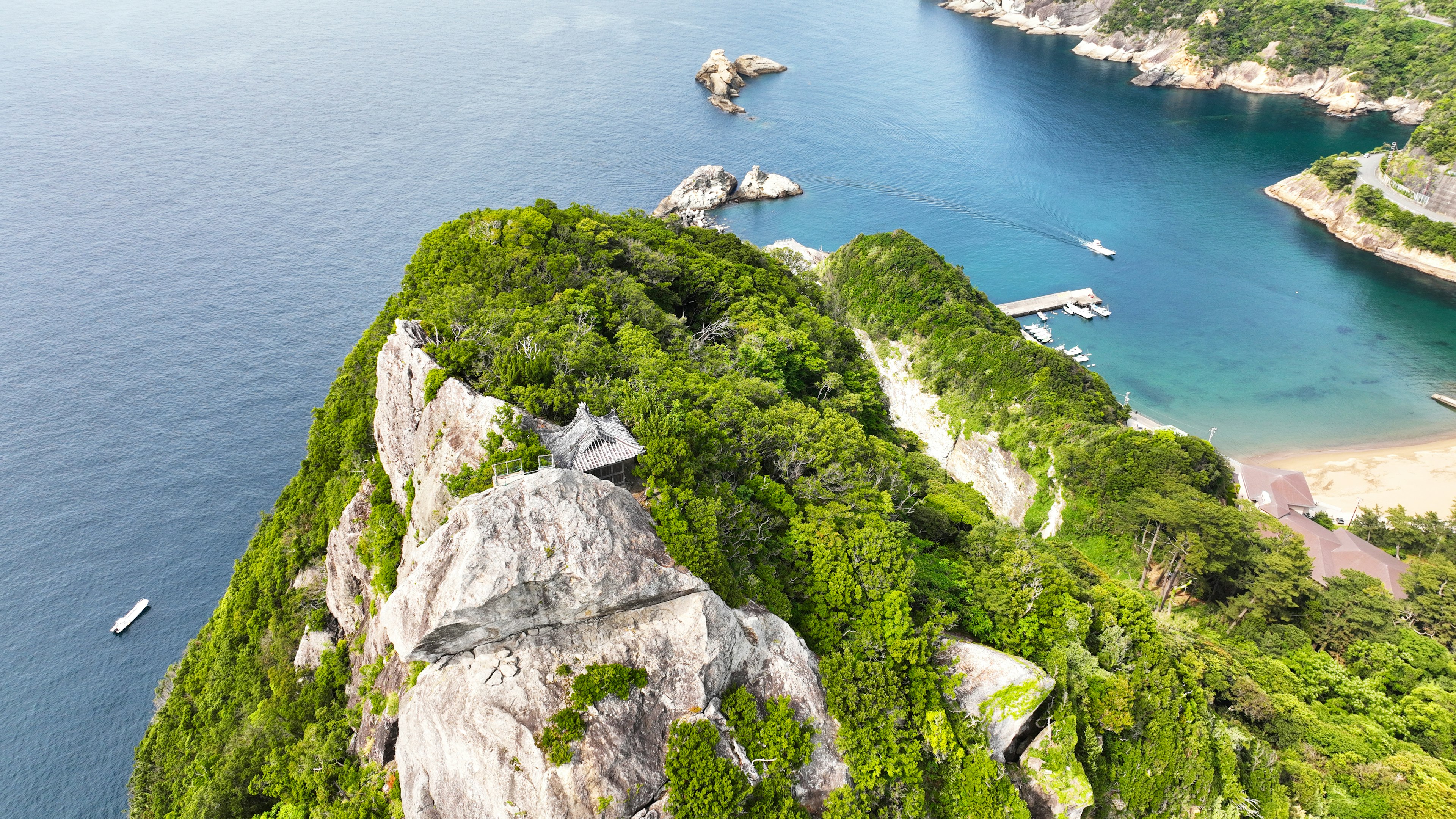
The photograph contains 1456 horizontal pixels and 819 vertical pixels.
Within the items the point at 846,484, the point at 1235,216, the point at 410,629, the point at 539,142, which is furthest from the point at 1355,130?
the point at 410,629

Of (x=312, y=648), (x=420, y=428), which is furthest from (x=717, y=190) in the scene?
(x=312, y=648)

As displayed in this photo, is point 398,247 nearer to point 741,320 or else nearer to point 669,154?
point 669,154

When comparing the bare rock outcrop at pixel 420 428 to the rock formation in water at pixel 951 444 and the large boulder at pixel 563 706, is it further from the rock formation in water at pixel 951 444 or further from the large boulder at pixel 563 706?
the rock formation in water at pixel 951 444

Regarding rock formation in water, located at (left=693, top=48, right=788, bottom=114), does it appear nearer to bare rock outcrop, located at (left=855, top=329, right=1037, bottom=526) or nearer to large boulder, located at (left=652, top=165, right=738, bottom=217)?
large boulder, located at (left=652, top=165, right=738, bottom=217)

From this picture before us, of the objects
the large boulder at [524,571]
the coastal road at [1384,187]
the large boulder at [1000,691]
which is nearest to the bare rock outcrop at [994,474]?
the large boulder at [1000,691]

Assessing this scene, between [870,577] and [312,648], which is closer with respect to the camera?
[870,577]

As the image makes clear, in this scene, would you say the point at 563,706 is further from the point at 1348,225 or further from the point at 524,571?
the point at 1348,225
